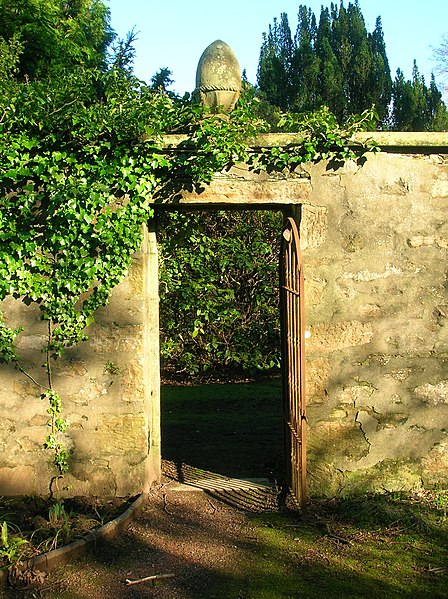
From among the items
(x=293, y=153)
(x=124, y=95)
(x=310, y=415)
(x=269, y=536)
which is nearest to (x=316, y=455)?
(x=310, y=415)

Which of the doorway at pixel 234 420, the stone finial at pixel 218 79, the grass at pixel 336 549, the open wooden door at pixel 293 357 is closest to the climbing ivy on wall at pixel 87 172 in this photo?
the stone finial at pixel 218 79

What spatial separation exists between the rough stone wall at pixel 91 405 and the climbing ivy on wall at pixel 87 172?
0.08 m

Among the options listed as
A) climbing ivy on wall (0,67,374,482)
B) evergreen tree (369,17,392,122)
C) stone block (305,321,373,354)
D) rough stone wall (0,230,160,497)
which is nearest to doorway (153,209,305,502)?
stone block (305,321,373,354)

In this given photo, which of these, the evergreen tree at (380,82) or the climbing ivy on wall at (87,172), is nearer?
the climbing ivy on wall at (87,172)

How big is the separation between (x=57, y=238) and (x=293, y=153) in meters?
1.69

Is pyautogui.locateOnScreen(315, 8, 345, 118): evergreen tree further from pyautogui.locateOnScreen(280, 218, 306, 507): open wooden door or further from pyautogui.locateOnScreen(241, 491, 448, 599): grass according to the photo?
pyautogui.locateOnScreen(241, 491, 448, 599): grass

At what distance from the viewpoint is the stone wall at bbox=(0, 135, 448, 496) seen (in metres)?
4.60

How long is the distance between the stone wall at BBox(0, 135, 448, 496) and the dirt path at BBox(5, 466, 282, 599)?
437 millimetres

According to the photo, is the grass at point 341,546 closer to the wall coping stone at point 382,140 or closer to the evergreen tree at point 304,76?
the wall coping stone at point 382,140

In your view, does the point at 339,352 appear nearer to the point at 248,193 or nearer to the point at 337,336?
the point at 337,336

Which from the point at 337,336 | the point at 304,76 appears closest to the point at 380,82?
the point at 304,76

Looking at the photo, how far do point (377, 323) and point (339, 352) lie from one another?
0.33m

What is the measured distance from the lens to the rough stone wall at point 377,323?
15.2 ft

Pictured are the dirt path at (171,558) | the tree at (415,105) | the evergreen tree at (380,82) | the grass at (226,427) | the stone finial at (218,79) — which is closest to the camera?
the dirt path at (171,558)
